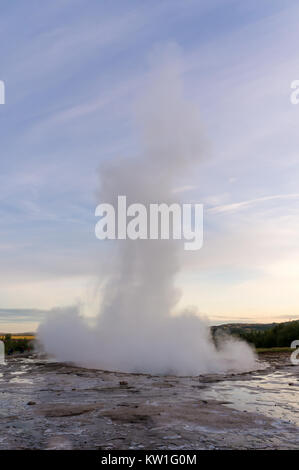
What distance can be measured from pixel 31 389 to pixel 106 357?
46.0 ft

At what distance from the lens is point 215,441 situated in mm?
11016

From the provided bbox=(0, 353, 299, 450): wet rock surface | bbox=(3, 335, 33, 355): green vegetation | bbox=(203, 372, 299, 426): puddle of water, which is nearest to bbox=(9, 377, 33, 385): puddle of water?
bbox=(0, 353, 299, 450): wet rock surface

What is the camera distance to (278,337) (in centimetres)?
6284

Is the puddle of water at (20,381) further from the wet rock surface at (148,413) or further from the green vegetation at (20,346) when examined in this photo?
the green vegetation at (20,346)

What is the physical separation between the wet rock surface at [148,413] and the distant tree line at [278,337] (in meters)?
37.9

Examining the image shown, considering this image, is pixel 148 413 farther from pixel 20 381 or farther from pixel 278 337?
pixel 278 337

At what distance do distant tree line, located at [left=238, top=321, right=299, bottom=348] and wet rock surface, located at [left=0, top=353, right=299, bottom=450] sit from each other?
37922 millimetres

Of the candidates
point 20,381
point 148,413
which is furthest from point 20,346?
point 148,413

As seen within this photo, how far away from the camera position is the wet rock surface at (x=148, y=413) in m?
11.1

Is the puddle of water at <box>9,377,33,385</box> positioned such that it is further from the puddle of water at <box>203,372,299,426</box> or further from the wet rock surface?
the puddle of water at <box>203,372,299,426</box>

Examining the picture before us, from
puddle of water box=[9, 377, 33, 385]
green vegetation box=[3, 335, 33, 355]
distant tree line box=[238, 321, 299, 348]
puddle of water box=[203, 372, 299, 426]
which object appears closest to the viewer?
puddle of water box=[203, 372, 299, 426]

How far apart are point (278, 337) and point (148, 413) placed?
5327cm

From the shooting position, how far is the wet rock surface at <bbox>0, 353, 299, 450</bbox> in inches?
436

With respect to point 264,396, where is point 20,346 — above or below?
below
